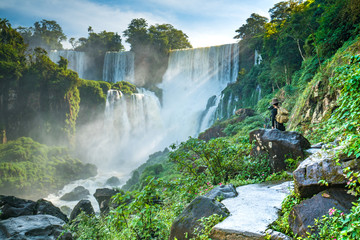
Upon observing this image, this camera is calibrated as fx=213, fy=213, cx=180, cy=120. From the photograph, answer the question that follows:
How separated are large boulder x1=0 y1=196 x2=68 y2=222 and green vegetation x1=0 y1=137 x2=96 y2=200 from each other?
1326cm

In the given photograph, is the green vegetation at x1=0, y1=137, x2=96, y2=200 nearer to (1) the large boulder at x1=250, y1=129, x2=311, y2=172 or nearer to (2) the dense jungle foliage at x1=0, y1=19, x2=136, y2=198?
(2) the dense jungle foliage at x1=0, y1=19, x2=136, y2=198

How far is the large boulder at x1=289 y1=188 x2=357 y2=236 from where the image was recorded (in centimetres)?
218

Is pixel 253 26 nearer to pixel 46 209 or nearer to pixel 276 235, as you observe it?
pixel 46 209

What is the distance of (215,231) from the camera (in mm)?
2617

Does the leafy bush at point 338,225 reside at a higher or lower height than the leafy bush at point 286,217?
higher

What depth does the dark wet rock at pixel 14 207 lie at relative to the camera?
8.29 m

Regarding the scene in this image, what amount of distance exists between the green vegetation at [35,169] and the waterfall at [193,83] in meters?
14.9

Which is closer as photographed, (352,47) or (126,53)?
(352,47)

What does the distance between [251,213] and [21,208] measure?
996 cm

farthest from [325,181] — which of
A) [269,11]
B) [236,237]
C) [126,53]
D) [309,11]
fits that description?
[126,53]

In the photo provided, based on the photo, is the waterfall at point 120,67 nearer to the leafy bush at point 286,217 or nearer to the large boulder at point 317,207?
the leafy bush at point 286,217

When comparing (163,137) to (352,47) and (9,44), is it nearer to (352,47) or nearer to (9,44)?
(9,44)

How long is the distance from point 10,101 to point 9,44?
6.62 metres

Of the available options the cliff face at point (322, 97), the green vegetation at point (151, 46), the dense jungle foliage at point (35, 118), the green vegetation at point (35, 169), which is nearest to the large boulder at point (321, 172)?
the cliff face at point (322, 97)
